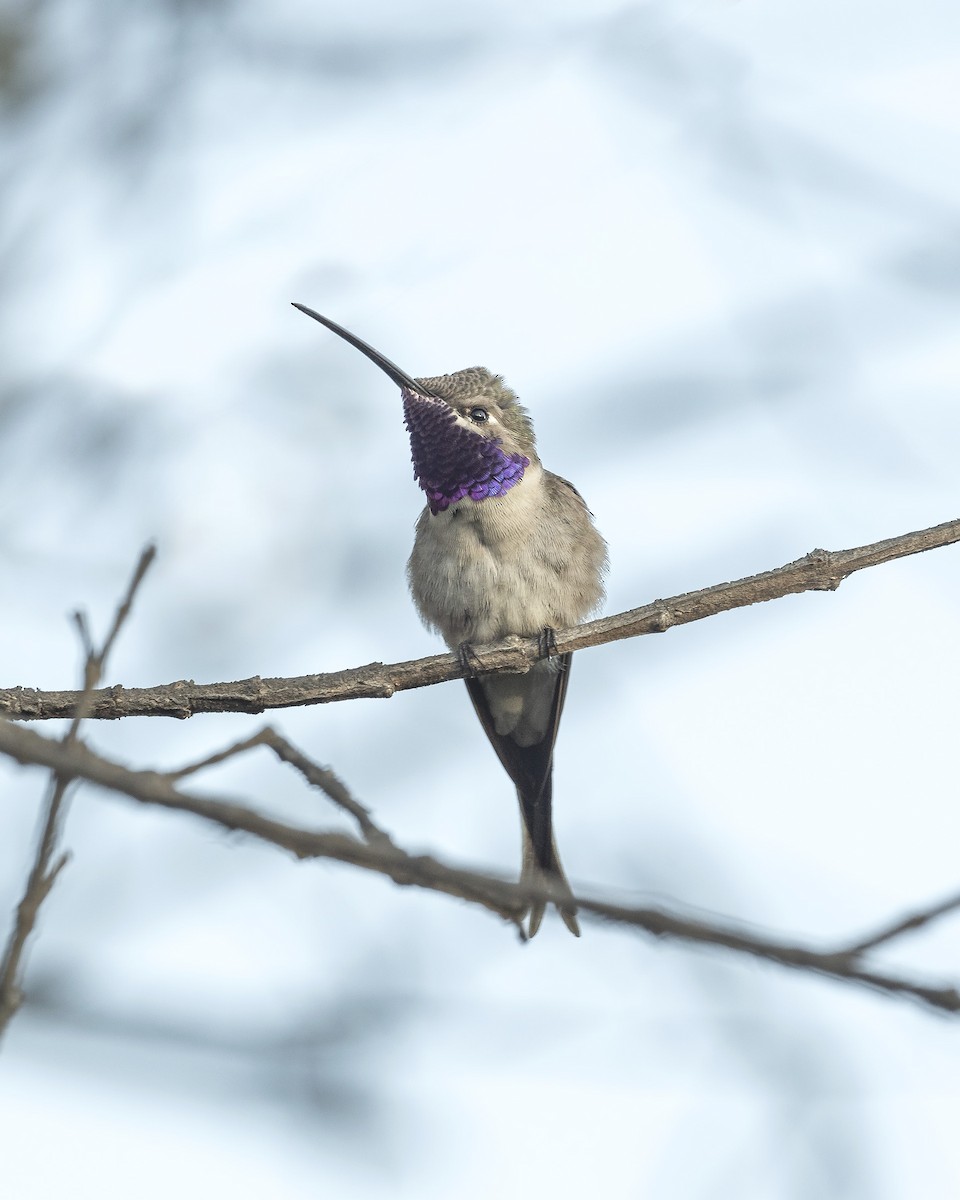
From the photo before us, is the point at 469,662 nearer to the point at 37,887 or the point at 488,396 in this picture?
the point at 488,396

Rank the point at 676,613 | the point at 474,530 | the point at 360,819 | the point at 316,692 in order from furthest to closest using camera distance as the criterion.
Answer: the point at 474,530 < the point at 676,613 < the point at 316,692 < the point at 360,819

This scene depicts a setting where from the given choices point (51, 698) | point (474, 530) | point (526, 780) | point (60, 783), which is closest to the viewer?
point (60, 783)

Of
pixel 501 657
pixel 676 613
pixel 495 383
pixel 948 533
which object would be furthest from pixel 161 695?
pixel 495 383

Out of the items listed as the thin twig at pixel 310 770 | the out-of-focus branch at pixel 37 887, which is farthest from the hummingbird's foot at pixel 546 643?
the out-of-focus branch at pixel 37 887

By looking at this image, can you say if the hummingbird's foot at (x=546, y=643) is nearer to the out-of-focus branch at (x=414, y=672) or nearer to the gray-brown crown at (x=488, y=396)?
the out-of-focus branch at (x=414, y=672)

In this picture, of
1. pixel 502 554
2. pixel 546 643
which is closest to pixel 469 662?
pixel 546 643

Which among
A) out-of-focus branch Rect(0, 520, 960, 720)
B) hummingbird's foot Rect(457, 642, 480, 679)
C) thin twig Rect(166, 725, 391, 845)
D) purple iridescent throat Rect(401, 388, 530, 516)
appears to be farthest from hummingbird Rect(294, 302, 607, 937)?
thin twig Rect(166, 725, 391, 845)

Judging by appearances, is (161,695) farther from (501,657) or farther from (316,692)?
(501,657)
